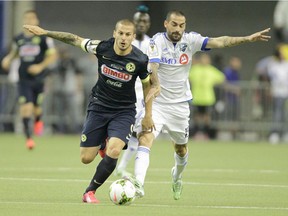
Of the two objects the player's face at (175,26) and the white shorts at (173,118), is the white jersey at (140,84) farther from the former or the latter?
the player's face at (175,26)

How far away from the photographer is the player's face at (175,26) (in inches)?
496

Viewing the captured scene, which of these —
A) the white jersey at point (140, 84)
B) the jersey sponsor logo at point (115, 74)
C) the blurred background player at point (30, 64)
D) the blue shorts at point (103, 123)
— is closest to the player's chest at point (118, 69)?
the jersey sponsor logo at point (115, 74)

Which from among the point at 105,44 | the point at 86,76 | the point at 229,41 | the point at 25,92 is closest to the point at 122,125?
the point at 105,44

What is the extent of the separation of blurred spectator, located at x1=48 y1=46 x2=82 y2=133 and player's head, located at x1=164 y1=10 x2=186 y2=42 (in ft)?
46.8

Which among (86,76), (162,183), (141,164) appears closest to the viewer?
(141,164)

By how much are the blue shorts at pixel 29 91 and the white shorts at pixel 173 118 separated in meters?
8.02

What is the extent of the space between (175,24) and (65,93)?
14682mm

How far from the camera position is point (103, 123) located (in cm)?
1211

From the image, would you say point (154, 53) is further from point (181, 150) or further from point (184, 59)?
point (181, 150)

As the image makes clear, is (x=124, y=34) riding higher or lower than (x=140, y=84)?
higher

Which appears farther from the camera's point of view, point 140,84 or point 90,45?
point 140,84

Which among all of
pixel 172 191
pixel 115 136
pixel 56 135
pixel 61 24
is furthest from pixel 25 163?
pixel 61 24

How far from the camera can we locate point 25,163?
58.5 ft

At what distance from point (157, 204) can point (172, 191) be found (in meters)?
1.65
